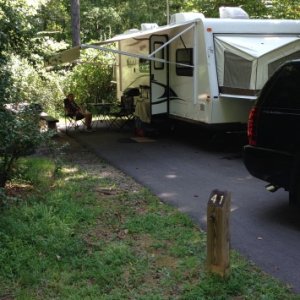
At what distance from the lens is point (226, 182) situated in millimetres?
7188

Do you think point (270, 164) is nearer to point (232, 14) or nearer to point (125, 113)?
point (232, 14)

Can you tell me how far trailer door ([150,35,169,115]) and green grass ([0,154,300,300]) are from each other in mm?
4799

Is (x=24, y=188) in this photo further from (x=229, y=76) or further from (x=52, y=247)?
(x=229, y=76)

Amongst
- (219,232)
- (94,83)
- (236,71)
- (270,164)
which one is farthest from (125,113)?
(219,232)

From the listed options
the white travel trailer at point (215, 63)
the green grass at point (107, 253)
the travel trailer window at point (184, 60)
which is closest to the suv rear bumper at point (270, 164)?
the green grass at point (107, 253)

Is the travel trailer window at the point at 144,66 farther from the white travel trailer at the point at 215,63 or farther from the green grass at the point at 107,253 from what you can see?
the green grass at the point at 107,253

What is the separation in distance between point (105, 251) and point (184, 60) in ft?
21.1

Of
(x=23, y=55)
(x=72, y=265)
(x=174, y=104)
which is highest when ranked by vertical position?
(x=23, y=55)

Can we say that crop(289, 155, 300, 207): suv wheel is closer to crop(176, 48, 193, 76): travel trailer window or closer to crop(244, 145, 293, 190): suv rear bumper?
crop(244, 145, 293, 190): suv rear bumper

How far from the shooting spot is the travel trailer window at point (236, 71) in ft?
28.1

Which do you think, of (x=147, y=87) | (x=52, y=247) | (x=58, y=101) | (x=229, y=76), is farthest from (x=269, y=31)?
(x=58, y=101)

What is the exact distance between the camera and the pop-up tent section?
8352mm

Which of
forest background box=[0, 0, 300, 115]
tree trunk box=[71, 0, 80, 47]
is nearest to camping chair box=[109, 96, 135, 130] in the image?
forest background box=[0, 0, 300, 115]

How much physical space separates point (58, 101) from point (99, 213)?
11344 mm
